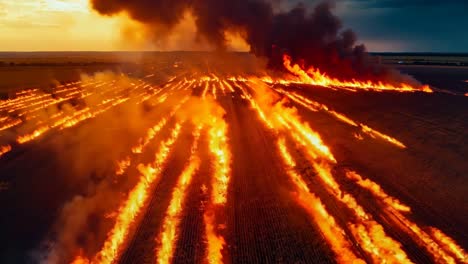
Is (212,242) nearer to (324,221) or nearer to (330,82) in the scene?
(324,221)

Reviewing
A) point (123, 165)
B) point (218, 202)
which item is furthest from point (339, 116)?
point (218, 202)

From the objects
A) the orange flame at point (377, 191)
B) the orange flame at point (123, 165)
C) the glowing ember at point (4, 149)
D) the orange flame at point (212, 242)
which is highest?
the orange flame at point (377, 191)

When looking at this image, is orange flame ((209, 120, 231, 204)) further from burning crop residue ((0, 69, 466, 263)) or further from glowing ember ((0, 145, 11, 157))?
glowing ember ((0, 145, 11, 157))

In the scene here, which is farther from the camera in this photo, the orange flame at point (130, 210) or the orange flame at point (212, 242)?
the orange flame at point (130, 210)

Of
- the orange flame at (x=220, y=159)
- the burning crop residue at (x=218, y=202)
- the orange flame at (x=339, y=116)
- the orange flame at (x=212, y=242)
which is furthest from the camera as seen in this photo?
the orange flame at (x=339, y=116)

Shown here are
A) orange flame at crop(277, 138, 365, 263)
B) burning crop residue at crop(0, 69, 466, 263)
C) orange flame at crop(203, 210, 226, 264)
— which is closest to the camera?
orange flame at crop(203, 210, 226, 264)

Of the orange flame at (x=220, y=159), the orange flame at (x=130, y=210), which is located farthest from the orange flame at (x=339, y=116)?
the orange flame at (x=130, y=210)

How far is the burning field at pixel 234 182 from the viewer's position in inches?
423

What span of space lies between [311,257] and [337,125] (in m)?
17.8

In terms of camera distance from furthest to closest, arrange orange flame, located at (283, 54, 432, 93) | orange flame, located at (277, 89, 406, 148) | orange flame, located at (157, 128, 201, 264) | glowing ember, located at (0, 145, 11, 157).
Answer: orange flame, located at (283, 54, 432, 93)
orange flame, located at (277, 89, 406, 148)
glowing ember, located at (0, 145, 11, 157)
orange flame, located at (157, 128, 201, 264)

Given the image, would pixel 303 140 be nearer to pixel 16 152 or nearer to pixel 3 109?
pixel 16 152

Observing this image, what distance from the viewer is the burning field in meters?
10.7

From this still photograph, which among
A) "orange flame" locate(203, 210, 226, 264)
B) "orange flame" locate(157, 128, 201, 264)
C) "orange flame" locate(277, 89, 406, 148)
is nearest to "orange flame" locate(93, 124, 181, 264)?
"orange flame" locate(157, 128, 201, 264)

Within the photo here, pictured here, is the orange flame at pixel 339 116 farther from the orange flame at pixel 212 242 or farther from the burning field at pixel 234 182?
the orange flame at pixel 212 242
